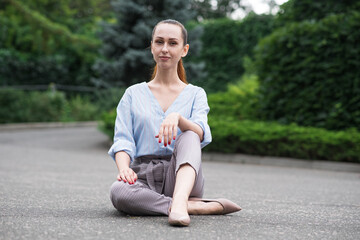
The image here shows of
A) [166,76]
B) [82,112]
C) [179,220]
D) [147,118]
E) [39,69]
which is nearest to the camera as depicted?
[179,220]

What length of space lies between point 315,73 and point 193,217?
6.75 m

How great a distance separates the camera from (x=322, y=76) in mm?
8852

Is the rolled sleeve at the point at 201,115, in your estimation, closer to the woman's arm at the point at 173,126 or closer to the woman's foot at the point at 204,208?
the woman's arm at the point at 173,126

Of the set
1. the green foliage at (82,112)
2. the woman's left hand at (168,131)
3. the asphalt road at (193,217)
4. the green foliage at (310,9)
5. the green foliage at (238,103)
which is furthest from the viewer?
the green foliage at (82,112)

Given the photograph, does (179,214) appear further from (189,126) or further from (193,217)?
(189,126)

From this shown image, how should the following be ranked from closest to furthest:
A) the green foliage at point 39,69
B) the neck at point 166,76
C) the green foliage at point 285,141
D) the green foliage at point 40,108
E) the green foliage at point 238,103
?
the neck at point 166,76
the green foliage at point 285,141
the green foliage at point 238,103
the green foliage at point 40,108
the green foliage at point 39,69

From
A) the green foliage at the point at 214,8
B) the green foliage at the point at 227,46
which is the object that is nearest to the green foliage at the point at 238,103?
the green foliage at the point at 227,46

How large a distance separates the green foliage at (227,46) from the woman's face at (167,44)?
16634mm

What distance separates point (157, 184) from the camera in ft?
10.3

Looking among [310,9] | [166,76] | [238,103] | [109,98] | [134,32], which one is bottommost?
[109,98]

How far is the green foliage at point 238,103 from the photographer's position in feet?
35.0

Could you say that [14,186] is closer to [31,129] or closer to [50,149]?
[50,149]

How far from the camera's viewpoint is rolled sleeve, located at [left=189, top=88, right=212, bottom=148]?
313 cm

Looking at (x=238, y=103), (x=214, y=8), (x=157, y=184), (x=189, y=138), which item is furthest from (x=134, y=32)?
(x=214, y=8)
